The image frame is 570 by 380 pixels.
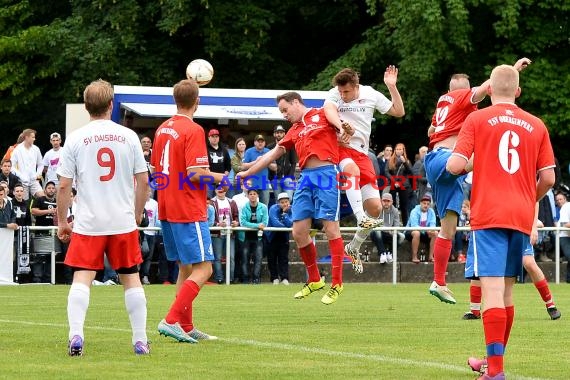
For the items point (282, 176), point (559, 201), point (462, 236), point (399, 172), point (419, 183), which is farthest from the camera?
point (559, 201)

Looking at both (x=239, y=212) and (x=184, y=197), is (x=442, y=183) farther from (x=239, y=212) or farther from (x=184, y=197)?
(x=239, y=212)

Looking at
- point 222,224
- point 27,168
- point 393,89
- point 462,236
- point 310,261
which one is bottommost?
point 310,261

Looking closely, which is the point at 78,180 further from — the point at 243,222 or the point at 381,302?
the point at 243,222

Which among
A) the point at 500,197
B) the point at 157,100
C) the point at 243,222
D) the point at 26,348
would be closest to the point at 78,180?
the point at 26,348

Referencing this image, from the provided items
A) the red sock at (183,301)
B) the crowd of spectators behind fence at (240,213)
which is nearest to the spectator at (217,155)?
the crowd of spectators behind fence at (240,213)

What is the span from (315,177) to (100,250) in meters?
5.22

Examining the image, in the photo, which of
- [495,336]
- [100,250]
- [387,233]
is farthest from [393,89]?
[387,233]

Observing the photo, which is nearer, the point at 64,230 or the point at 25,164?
the point at 64,230

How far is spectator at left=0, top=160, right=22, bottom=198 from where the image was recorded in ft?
79.8

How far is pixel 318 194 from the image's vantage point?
14.9 metres

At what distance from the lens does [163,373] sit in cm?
905

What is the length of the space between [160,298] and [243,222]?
680cm

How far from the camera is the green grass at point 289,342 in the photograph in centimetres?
925

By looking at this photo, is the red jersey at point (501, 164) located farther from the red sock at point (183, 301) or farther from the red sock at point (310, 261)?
the red sock at point (310, 261)
